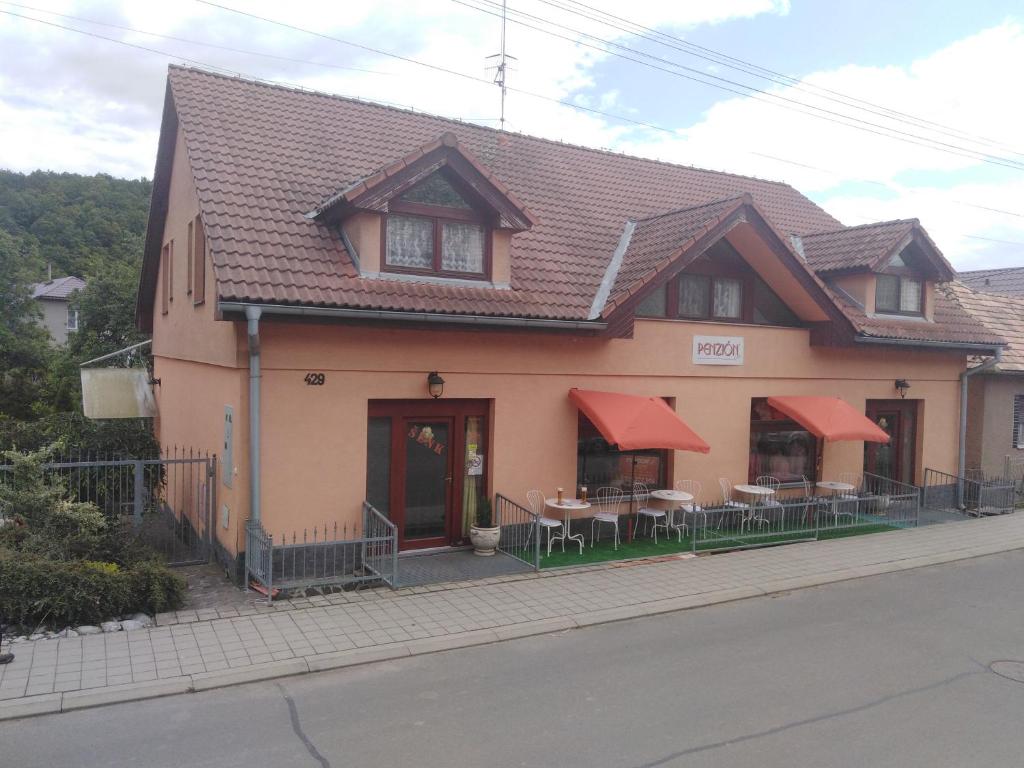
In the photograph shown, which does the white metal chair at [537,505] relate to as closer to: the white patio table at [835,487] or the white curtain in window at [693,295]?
the white curtain in window at [693,295]

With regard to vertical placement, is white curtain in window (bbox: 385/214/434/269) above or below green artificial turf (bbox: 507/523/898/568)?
above

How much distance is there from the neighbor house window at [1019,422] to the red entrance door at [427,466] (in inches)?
573

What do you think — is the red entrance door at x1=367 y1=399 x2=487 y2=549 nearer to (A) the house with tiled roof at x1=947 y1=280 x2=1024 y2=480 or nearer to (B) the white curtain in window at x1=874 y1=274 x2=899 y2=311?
(B) the white curtain in window at x1=874 y1=274 x2=899 y2=311

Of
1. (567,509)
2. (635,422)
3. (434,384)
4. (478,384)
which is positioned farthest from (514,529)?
(434,384)

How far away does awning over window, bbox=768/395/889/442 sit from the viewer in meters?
13.7

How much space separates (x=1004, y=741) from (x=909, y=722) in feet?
2.21

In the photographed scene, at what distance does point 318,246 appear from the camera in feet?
36.0

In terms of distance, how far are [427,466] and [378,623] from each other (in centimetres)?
327

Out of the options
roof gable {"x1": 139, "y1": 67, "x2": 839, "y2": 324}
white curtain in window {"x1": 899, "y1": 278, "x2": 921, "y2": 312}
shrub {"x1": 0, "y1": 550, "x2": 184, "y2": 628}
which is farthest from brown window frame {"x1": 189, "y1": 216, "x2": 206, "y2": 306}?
white curtain in window {"x1": 899, "y1": 278, "x2": 921, "y2": 312}

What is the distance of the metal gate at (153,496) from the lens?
10.3 m

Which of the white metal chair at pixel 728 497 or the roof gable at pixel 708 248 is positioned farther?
the white metal chair at pixel 728 497

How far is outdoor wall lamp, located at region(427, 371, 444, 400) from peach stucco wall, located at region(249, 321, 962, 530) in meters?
0.11

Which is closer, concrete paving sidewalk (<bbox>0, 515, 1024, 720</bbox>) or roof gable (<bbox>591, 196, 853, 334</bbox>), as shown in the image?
concrete paving sidewalk (<bbox>0, 515, 1024, 720</bbox>)

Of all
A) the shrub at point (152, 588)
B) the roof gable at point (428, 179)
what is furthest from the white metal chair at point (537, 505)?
the shrub at point (152, 588)
